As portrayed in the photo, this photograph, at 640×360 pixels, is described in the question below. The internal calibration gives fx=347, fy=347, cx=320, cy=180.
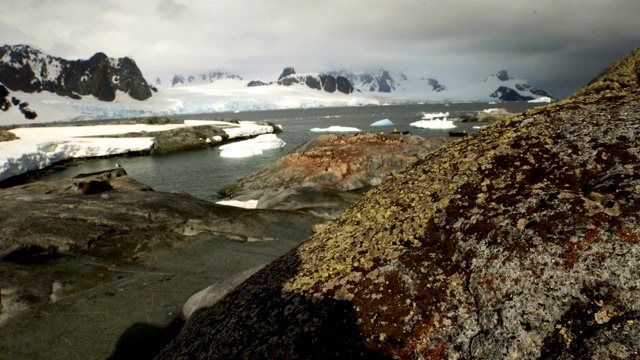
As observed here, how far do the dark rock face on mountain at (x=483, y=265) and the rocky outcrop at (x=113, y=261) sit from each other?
3.58m

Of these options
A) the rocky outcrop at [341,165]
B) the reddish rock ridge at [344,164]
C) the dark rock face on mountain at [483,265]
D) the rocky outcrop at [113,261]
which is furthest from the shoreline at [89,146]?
the dark rock face on mountain at [483,265]

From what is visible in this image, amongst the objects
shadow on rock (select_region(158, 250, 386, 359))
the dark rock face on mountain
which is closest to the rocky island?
shadow on rock (select_region(158, 250, 386, 359))

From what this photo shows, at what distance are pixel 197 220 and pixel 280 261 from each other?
31.9 feet

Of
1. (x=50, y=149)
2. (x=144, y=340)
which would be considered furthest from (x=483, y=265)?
(x=50, y=149)

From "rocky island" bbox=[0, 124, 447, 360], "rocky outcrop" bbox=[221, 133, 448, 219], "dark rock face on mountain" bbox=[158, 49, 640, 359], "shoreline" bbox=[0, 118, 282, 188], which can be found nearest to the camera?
"dark rock face on mountain" bbox=[158, 49, 640, 359]

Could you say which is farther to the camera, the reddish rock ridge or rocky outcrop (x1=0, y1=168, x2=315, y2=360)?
the reddish rock ridge

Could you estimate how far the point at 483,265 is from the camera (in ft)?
9.29

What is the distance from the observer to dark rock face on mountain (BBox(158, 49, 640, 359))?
2.35 metres

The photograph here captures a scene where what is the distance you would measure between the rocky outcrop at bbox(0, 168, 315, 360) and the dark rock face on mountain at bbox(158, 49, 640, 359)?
358 centimetres

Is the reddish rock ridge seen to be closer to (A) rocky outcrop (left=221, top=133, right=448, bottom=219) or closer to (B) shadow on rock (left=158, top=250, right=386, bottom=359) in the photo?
(A) rocky outcrop (left=221, top=133, right=448, bottom=219)

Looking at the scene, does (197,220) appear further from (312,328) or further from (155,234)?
(312,328)

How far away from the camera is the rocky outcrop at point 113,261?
270 inches

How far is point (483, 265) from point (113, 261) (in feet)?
32.3

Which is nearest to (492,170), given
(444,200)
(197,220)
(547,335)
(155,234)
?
(444,200)
